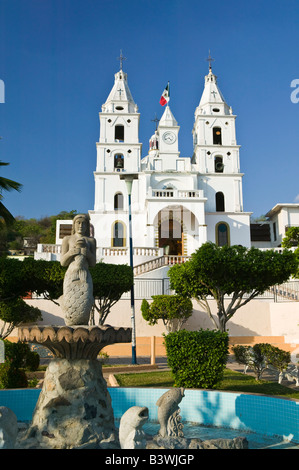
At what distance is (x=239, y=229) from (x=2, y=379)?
27.9m

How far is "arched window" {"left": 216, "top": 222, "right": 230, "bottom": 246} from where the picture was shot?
34.2 metres

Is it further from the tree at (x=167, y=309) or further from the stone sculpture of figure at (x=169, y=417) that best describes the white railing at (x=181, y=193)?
the stone sculpture of figure at (x=169, y=417)

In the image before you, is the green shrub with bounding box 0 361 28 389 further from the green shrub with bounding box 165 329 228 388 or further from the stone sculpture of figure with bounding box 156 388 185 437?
the stone sculpture of figure with bounding box 156 388 185 437

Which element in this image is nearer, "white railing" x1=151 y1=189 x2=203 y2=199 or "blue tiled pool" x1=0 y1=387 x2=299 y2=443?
"blue tiled pool" x1=0 y1=387 x2=299 y2=443

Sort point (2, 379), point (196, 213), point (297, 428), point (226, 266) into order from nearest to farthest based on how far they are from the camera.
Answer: point (297, 428) → point (2, 379) → point (226, 266) → point (196, 213)

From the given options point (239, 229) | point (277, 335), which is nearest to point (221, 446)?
point (277, 335)

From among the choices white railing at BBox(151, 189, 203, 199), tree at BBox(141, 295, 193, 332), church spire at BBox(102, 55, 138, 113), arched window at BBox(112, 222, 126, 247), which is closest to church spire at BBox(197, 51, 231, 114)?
church spire at BBox(102, 55, 138, 113)

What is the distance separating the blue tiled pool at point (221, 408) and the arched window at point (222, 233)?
88.6ft

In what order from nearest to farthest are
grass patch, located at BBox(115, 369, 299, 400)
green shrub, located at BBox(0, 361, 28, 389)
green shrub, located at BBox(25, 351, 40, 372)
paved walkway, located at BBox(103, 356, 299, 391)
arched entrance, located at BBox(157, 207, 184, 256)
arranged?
1. green shrub, located at BBox(0, 361, 28, 389)
2. grass patch, located at BBox(115, 369, 299, 400)
3. paved walkway, located at BBox(103, 356, 299, 391)
4. green shrub, located at BBox(25, 351, 40, 372)
5. arched entrance, located at BBox(157, 207, 184, 256)

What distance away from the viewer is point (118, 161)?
36.1m
